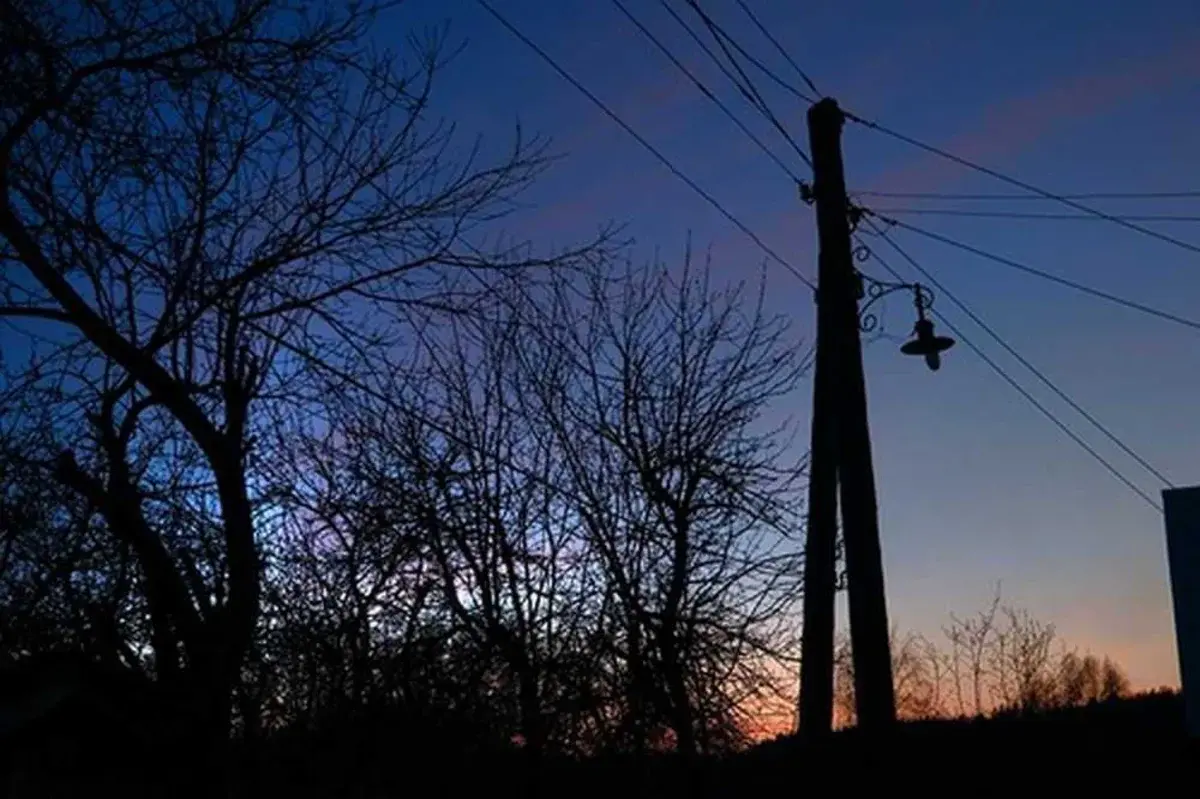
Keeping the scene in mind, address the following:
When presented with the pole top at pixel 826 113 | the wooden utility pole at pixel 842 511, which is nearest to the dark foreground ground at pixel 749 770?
the wooden utility pole at pixel 842 511

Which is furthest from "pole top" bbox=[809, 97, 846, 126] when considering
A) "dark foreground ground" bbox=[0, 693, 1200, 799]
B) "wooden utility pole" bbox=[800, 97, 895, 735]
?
"dark foreground ground" bbox=[0, 693, 1200, 799]

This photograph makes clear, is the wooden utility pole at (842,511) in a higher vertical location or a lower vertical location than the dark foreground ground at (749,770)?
higher

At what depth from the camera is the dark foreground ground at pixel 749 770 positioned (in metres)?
12.2

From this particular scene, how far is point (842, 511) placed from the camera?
38.3 feet

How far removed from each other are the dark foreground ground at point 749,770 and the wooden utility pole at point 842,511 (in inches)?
18.2

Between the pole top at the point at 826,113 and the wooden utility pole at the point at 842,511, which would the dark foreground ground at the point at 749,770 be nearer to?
the wooden utility pole at the point at 842,511

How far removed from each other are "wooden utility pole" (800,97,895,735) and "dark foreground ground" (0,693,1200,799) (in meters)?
0.46

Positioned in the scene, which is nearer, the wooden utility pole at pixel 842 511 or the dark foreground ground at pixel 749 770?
the wooden utility pole at pixel 842 511

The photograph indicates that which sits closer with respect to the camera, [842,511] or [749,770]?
[842,511]

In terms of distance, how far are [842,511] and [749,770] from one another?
124 inches

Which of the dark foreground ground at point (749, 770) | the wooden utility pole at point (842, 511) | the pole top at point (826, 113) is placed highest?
the pole top at point (826, 113)

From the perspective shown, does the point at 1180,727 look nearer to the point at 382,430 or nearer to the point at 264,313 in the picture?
the point at 382,430

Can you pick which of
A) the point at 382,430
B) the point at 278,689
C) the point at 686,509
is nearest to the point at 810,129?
the point at 686,509

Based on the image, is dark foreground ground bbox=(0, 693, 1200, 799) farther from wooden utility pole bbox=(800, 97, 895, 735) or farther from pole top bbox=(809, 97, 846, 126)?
pole top bbox=(809, 97, 846, 126)
